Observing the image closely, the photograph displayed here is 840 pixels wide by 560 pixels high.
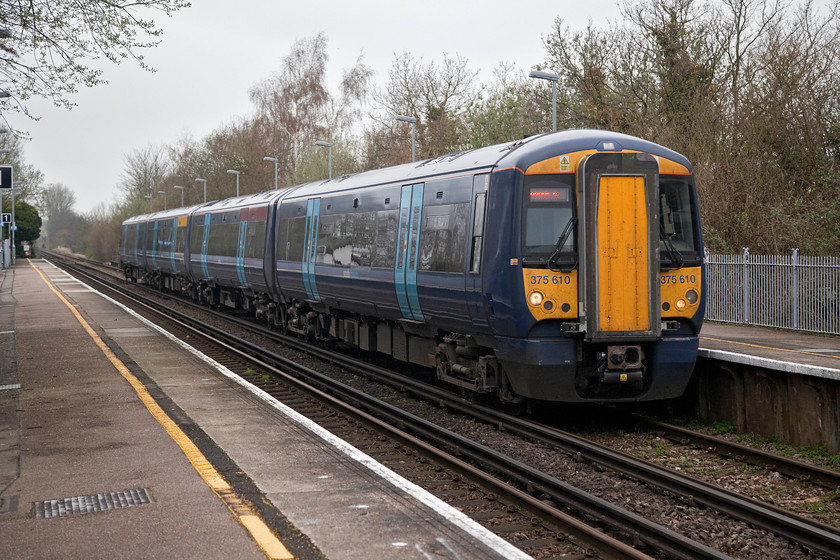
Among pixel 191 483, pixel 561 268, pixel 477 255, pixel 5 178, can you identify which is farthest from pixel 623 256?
pixel 5 178

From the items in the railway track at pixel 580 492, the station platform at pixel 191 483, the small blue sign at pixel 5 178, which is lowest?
the railway track at pixel 580 492

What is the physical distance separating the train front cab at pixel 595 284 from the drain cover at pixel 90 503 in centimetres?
432

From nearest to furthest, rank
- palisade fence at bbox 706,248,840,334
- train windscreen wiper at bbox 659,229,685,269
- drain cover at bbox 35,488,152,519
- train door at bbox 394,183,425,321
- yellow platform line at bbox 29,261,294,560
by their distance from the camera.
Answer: yellow platform line at bbox 29,261,294,560, drain cover at bbox 35,488,152,519, train windscreen wiper at bbox 659,229,685,269, train door at bbox 394,183,425,321, palisade fence at bbox 706,248,840,334

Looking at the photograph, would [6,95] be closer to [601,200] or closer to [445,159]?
[445,159]

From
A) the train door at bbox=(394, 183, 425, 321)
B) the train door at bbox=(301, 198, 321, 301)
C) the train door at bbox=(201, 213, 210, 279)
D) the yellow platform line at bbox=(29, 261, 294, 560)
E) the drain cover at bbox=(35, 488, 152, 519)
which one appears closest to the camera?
the yellow platform line at bbox=(29, 261, 294, 560)

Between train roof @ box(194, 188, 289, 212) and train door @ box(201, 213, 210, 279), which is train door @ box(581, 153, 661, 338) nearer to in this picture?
train roof @ box(194, 188, 289, 212)

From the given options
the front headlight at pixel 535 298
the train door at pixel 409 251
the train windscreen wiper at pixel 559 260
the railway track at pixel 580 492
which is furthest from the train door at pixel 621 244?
the train door at pixel 409 251

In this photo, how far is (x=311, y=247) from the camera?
1670cm

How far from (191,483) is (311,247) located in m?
9.96

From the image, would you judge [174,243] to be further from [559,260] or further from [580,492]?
[580,492]

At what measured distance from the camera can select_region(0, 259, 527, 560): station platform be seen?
555cm

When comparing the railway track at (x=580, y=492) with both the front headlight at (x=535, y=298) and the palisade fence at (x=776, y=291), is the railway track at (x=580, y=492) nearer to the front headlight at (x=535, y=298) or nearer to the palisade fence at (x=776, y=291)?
the front headlight at (x=535, y=298)

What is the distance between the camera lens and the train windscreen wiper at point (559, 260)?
31.1ft

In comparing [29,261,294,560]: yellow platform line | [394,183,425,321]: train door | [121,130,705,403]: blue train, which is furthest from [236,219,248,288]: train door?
[121,130,705,403]: blue train
